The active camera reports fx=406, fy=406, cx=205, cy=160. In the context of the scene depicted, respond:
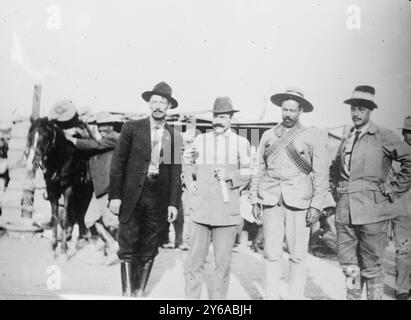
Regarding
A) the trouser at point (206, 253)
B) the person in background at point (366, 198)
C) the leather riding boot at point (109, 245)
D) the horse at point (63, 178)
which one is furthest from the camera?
the horse at point (63, 178)

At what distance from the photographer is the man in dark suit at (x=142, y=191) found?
12.2 ft

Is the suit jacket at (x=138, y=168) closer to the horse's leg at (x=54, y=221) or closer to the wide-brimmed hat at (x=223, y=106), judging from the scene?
the wide-brimmed hat at (x=223, y=106)

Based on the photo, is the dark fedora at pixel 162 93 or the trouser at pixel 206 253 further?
the dark fedora at pixel 162 93

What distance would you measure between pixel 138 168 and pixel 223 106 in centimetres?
99

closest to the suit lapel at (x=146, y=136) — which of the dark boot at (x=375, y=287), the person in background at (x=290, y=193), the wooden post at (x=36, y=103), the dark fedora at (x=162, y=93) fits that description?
the dark fedora at (x=162, y=93)

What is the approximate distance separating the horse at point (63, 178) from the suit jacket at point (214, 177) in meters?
1.09

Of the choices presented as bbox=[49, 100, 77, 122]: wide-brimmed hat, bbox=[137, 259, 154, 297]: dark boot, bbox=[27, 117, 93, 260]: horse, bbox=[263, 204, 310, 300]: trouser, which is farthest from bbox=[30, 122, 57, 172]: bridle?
bbox=[263, 204, 310, 300]: trouser

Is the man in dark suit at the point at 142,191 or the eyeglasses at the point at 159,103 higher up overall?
the eyeglasses at the point at 159,103

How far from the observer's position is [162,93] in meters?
3.88

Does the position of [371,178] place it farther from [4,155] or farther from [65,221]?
[4,155]

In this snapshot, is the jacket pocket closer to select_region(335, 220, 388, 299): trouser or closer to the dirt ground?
select_region(335, 220, 388, 299): trouser

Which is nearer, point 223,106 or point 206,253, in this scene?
point 206,253

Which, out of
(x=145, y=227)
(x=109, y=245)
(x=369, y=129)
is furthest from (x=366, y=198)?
(x=109, y=245)

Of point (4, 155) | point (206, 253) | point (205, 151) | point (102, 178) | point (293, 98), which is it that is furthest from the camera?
point (4, 155)
